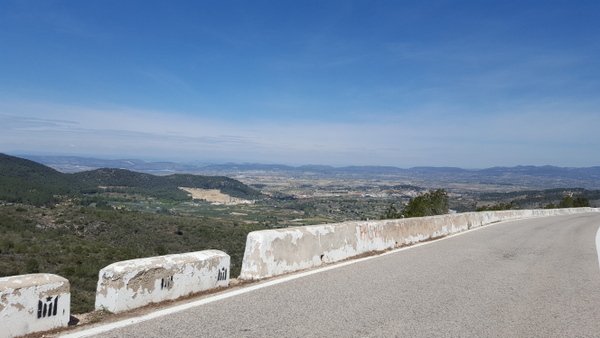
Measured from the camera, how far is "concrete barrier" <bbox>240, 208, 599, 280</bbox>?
6.77 meters

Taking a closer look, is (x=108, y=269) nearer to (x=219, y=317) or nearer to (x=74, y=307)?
(x=219, y=317)

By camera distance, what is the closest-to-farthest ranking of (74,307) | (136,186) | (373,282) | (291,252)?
1. (373,282)
2. (291,252)
3. (74,307)
4. (136,186)

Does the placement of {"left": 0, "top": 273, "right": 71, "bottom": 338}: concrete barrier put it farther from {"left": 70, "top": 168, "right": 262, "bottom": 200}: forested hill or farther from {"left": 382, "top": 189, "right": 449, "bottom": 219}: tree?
{"left": 70, "top": 168, "right": 262, "bottom": 200}: forested hill

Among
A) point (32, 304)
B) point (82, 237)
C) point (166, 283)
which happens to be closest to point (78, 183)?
point (82, 237)

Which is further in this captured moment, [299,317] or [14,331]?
[299,317]

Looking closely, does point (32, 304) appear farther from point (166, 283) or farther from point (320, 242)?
point (320, 242)

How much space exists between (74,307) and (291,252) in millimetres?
5776

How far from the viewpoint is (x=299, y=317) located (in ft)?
15.4

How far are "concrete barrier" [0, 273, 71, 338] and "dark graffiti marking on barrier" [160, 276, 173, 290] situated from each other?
3.67 feet

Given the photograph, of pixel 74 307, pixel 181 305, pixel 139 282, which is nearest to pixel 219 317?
pixel 181 305

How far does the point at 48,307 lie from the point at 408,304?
400 cm

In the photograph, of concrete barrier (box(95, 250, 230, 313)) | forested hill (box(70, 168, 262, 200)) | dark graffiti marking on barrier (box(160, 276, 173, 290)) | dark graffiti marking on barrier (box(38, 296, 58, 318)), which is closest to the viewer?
dark graffiti marking on barrier (box(38, 296, 58, 318))

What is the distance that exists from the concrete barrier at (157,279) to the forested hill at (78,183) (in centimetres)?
5341

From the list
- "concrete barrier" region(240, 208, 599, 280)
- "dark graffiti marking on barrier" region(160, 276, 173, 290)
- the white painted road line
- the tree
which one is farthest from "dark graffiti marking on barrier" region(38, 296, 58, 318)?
the tree
